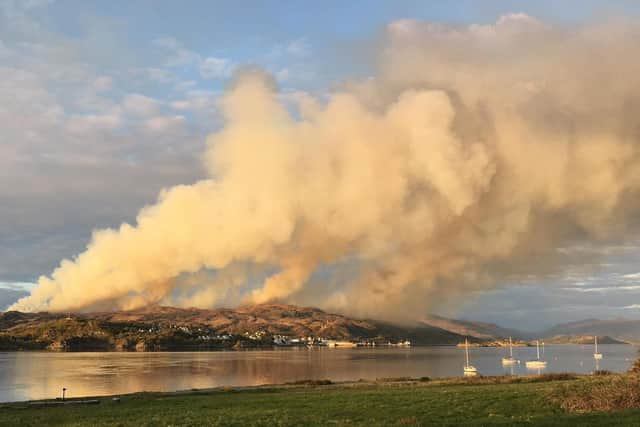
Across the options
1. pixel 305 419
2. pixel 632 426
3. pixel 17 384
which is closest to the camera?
pixel 632 426

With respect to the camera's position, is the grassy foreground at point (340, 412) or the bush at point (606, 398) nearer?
the grassy foreground at point (340, 412)

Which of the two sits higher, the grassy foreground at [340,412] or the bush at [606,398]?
the bush at [606,398]

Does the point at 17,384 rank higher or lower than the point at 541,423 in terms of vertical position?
lower

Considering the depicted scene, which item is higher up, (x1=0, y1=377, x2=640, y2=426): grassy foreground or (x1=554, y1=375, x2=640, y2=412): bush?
(x1=554, y1=375, x2=640, y2=412): bush

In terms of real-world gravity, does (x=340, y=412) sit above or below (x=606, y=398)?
below

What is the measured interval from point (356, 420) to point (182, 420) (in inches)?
444

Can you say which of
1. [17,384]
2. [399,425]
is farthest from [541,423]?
[17,384]

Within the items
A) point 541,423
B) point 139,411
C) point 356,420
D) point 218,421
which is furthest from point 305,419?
point 139,411

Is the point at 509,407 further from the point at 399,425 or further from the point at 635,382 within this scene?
the point at 399,425

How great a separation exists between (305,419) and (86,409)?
25.0 metres

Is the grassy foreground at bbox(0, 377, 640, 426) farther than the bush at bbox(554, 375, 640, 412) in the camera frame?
No

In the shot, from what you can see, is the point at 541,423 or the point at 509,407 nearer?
the point at 541,423

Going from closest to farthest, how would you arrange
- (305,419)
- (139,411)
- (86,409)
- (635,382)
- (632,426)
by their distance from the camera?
(632,426) < (305,419) < (635,382) < (139,411) < (86,409)

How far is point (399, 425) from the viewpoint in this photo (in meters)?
29.2
